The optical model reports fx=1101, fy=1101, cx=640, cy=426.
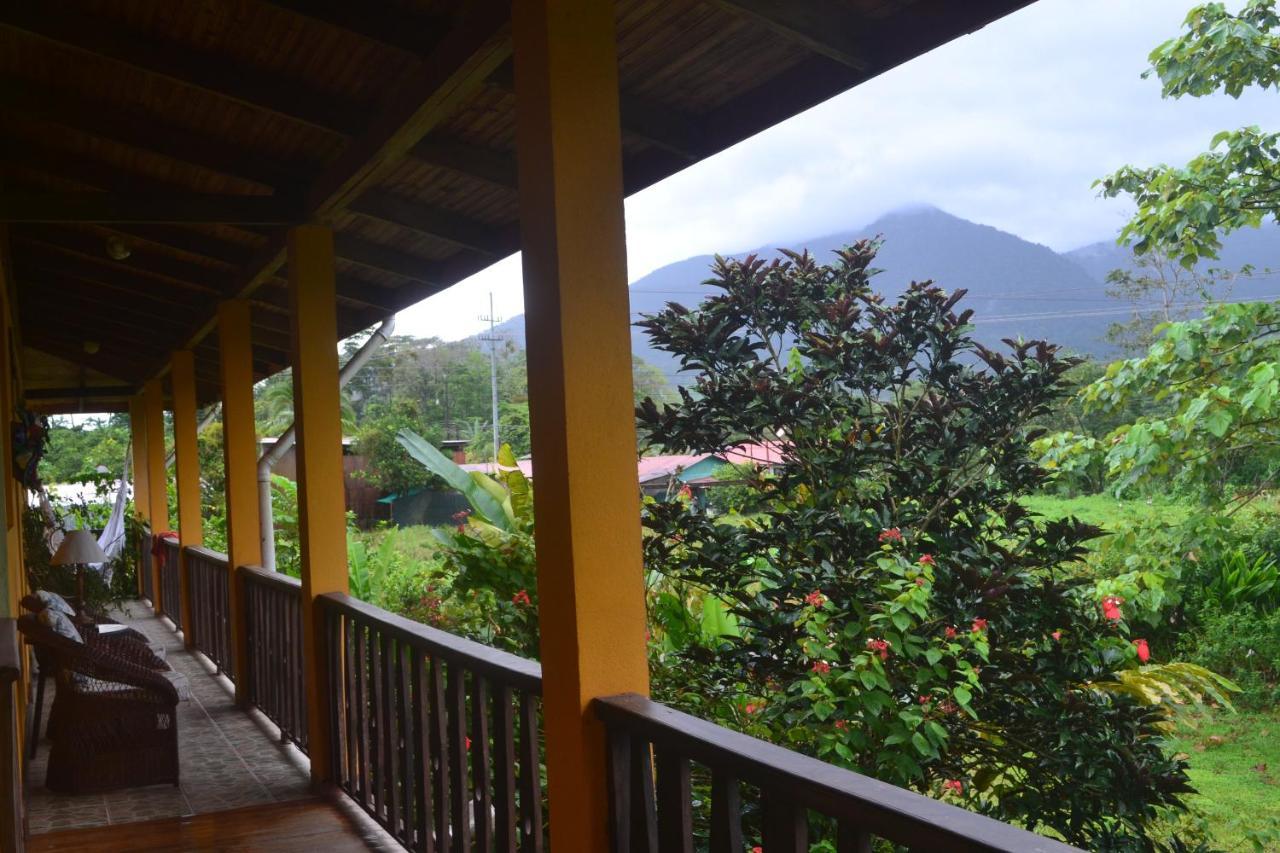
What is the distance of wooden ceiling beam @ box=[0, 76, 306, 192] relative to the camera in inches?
168

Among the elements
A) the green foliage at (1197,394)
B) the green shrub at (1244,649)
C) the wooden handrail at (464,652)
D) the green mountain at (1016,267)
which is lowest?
the green shrub at (1244,649)

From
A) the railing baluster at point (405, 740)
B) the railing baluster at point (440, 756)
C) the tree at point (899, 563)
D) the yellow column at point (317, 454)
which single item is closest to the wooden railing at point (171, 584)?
the yellow column at point (317, 454)

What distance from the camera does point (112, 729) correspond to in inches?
188

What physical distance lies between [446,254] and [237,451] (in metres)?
2.35

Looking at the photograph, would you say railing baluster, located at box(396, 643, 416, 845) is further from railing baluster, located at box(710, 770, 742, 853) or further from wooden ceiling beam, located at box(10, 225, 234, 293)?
wooden ceiling beam, located at box(10, 225, 234, 293)

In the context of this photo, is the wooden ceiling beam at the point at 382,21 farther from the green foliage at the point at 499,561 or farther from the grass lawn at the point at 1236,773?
the grass lawn at the point at 1236,773

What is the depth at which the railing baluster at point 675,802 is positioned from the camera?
199cm

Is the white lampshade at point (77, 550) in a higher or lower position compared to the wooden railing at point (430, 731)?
higher

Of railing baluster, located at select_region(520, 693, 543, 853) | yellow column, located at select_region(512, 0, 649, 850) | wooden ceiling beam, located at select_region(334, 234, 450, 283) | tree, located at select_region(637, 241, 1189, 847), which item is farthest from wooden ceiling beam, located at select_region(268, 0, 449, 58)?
wooden ceiling beam, located at select_region(334, 234, 450, 283)

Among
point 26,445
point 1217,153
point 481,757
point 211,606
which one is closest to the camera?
point 481,757

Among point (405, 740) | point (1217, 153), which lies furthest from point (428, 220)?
point (1217, 153)

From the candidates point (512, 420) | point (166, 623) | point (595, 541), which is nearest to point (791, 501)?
point (595, 541)

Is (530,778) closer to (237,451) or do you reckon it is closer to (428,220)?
(428,220)

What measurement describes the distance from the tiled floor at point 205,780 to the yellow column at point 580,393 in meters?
2.82
